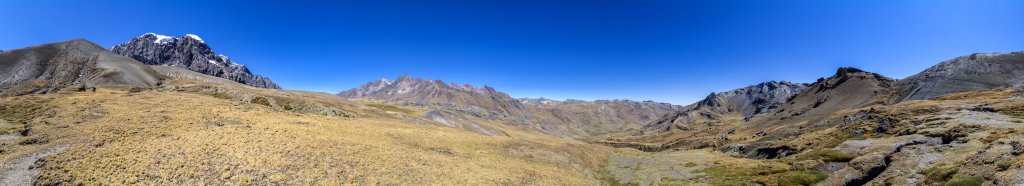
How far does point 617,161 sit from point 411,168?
37822 millimetres

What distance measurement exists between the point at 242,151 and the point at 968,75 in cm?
19823

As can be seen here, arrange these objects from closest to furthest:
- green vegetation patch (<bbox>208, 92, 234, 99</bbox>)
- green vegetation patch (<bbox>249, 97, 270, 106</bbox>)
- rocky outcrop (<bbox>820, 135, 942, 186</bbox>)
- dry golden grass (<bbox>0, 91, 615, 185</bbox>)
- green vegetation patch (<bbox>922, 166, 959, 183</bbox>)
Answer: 1. green vegetation patch (<bbox>922, 166, 959, 183</bbox>)
2. dry golden grass (<bbox>0, 91, 615, 185</bbox>)
3. rocky outcrop (<bbox>820, 135, 942, 186</bbox>)
4. green vegetation patch (<bbox>249, 97, 270, 106</bbox>)
5. green vegetation patch (<bbox>208, 92, 234, 99</bbox>)

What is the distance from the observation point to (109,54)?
424 feet

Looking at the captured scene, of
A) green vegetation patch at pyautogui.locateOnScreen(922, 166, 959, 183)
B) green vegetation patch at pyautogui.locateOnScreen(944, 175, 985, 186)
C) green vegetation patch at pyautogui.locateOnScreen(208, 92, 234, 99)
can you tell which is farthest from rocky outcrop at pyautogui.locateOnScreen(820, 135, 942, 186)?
green vegetation patch at pyautogui.locateOnScreen(208, 92, 234, 99)

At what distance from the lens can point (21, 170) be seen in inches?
1065

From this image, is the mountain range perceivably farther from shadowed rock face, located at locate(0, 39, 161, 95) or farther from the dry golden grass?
shadowed rock face, located at locate(0, 39, 161, 95)

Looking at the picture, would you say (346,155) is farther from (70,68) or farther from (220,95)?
(70,68)

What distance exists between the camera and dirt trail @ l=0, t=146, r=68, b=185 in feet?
83.8

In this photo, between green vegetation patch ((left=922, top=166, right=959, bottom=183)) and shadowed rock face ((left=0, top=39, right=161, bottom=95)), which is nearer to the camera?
green vegetation patch ((left=922, top=166, right=959, bottom=183))

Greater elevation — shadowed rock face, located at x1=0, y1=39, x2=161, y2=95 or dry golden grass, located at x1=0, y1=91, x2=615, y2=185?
shadowed rock face, located at x1=0, y1=39, x2=161, y2=95

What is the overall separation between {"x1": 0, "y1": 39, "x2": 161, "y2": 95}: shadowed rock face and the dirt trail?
91705 mm

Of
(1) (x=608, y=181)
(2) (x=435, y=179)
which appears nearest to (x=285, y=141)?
(2) (x=435, y=179)

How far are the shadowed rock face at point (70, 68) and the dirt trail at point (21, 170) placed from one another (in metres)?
91.7

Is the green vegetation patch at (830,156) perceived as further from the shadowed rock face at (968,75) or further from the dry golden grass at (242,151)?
the shadowed rock face at (968,75)
